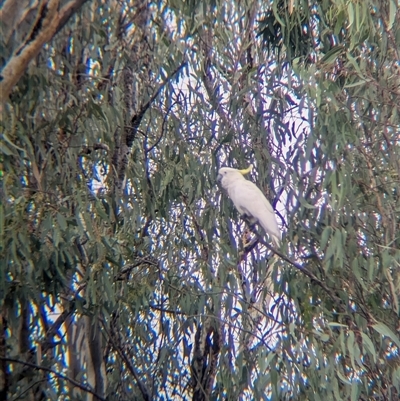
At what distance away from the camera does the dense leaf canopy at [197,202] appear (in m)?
2.49

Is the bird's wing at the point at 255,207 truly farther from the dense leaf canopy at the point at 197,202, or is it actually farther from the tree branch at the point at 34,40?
the tree branch at the point at 34,40

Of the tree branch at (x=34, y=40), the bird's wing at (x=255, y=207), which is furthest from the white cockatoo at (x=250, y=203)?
the tree branch at (x=34, y=40)

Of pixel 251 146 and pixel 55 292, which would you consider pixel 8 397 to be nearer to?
pixel 55 292

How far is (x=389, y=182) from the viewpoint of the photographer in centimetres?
257

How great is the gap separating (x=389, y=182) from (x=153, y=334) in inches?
50.8

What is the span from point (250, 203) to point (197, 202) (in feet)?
1.09

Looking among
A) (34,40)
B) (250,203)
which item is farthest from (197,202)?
(34,40)

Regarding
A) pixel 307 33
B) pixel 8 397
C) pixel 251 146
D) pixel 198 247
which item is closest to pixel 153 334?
pixel 198 247

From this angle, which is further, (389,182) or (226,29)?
(226,29)

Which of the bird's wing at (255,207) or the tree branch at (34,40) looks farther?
the bird's wing at (255,207)

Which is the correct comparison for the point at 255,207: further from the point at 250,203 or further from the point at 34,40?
the point at 34,40

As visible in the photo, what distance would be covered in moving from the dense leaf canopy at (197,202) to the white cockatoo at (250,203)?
89 millimetres

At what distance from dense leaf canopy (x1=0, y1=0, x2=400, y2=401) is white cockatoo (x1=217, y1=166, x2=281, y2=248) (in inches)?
3.5

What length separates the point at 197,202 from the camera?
3.19 meters
